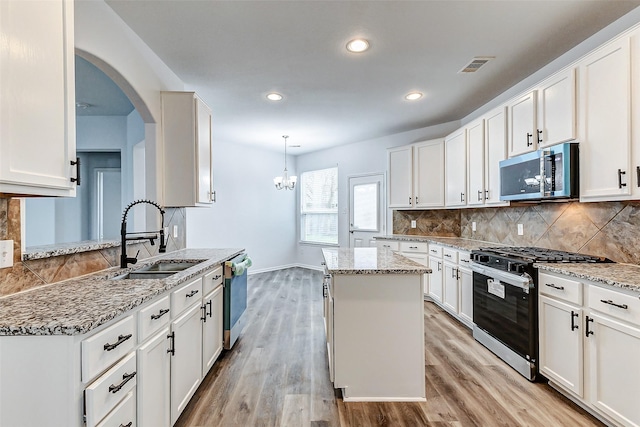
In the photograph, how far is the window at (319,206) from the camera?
681cm

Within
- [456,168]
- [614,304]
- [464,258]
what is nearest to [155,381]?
[614,304]

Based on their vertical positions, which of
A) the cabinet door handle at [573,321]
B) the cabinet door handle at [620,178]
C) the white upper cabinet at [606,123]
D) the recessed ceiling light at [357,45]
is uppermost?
the recessed ceiling light at [357,45]

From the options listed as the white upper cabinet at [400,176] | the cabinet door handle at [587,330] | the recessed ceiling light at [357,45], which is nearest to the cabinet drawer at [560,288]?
the cabinet door handle at [587,330]

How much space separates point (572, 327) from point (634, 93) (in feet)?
4.93

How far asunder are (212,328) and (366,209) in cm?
414

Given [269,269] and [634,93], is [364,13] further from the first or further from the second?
[269,269]

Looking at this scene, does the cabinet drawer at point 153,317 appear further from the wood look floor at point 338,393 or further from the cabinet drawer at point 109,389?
the wood look floor at point 338,393

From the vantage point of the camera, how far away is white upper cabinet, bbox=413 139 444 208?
4.55 meters

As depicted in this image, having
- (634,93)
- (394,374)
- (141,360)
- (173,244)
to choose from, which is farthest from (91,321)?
(634,93)

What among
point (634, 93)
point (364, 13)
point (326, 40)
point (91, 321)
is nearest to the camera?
point (91, 321)

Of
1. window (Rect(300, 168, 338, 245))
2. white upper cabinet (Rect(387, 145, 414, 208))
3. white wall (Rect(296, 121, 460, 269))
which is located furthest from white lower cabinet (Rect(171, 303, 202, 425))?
window (Rect(300, 168, 338, 245))

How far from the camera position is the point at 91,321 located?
3.64 feet

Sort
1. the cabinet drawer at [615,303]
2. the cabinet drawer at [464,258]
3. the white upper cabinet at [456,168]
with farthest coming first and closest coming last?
the white upper cabinet at [456,168], the cabinet drawer at [464,258], the cabinet drawer at [615,303]

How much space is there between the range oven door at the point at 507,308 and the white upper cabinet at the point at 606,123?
2.62 feet
